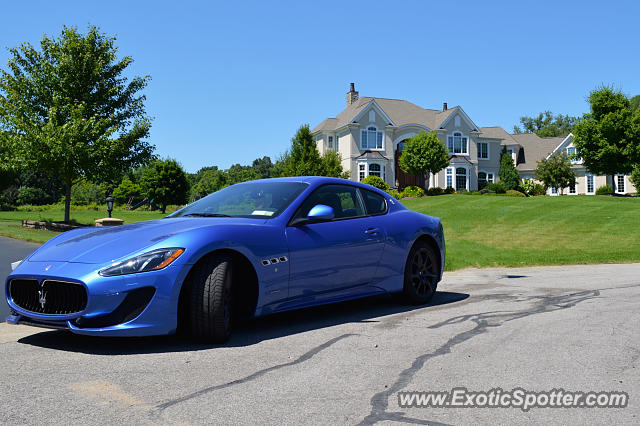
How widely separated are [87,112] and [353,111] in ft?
104

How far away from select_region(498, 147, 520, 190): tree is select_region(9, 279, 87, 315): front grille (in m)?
55.8

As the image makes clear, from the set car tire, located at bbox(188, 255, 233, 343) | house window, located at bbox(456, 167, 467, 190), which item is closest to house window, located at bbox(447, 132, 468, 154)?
house window, located at bbox(456, 167, 467, 190)

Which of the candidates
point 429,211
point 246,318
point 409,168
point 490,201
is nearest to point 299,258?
point 246,318

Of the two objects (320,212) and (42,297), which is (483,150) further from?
(42,297)

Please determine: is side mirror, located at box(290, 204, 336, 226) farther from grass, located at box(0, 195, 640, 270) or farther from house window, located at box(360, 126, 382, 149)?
house window, located at box(360, 126, 382, 149)

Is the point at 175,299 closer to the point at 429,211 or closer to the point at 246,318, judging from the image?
the point at 246,318

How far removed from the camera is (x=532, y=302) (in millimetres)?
6906

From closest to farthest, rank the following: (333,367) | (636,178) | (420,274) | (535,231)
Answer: (333,367)
(420,274)
(535,231)
(636,178)

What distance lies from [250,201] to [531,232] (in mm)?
19245

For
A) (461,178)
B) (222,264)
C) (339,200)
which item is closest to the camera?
(222,264)

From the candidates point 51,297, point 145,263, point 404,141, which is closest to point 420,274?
point 145,263

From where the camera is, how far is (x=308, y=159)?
47.4 metres

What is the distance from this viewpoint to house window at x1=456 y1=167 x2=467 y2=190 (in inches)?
2237

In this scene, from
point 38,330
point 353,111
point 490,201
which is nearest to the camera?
point 38,330
